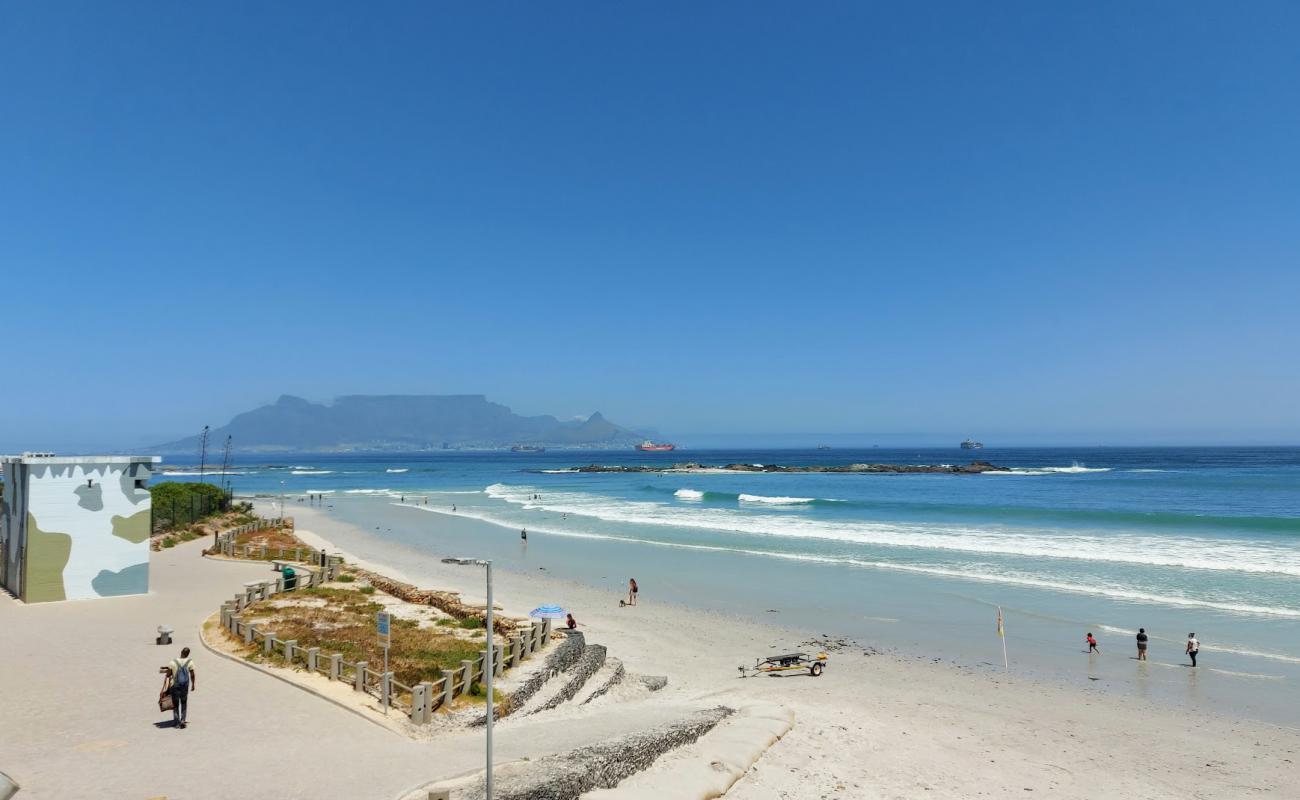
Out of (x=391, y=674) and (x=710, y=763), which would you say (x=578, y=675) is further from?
(x=710, y=763)

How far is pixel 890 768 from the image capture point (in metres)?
12.9

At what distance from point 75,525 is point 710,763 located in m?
19.9

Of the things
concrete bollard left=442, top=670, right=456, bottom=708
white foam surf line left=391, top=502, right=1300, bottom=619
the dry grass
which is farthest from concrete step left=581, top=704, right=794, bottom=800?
white foam surf line left=391, top=502, right=1300, bottom=619

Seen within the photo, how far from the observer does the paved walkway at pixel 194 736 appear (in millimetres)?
9719

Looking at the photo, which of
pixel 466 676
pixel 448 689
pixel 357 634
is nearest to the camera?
pixel 448 689

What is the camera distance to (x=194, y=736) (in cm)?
1141

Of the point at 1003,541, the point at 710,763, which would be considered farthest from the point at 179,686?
the point at 1003,541

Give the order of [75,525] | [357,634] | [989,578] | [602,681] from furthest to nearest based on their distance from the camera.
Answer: [989,578]
[75,525]
[357,634]
[602,681]

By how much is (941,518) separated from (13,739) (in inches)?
1985

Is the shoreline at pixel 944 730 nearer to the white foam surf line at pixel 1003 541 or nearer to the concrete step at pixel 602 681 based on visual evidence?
the concrete step at pixel 602 681

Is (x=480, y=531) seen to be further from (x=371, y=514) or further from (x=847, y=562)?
(x=847, y=562)

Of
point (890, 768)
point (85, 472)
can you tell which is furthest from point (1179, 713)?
point (85, 472)

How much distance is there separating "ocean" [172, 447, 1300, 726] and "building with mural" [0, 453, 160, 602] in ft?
52.8

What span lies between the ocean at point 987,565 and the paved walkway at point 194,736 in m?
12.9
